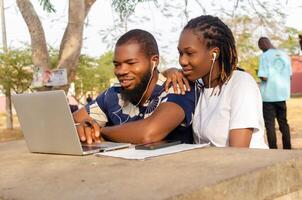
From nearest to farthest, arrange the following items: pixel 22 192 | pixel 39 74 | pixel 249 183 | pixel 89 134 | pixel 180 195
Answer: pixel 180 195 → pixel 22 192 → pixel 249 183 → pixel 89 134 → pixel 39 74

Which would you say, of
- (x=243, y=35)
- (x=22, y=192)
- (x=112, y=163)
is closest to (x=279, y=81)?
(x=112, y=163)

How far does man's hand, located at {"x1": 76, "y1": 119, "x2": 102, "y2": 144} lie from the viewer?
2166 mm

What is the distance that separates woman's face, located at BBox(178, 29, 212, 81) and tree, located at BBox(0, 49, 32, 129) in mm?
15181

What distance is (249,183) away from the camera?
1.39m

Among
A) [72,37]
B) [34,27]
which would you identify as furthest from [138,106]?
[34,27]

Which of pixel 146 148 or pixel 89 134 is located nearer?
pixel 146 148

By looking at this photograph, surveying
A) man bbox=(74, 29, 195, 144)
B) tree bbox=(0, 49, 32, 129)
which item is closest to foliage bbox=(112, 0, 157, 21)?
man bbox=(74, 29, 195, 144)

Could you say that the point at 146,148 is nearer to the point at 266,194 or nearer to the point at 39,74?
the point at 266,194

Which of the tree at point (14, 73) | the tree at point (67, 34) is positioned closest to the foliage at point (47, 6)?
the tree at point (67, 34)

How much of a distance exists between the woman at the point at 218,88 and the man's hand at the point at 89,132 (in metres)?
0.37

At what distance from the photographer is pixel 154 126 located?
204 centimetres

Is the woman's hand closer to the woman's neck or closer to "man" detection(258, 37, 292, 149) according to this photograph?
the woman's neck

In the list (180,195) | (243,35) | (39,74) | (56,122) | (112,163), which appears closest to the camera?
(180,195)

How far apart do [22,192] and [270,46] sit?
5.51 meters
